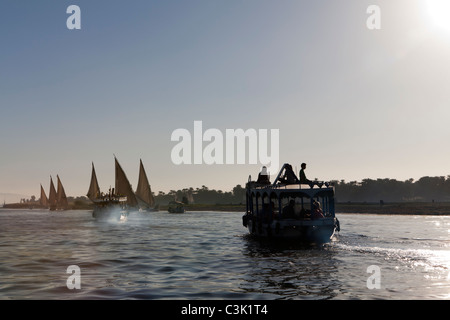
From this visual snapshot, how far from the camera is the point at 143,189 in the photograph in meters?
137

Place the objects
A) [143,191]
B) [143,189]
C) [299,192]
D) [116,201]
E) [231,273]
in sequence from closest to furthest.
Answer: [231,273], [299,192], [116,201], [143,189], [143,191]

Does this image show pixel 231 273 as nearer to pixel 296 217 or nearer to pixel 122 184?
pixel 296 217

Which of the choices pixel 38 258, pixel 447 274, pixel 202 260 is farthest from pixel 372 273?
pixel 38 258

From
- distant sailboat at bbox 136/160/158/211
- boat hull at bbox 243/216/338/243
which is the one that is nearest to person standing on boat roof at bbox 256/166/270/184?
boat hull at bbox 243/216/338/243

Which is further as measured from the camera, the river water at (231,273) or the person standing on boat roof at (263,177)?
the person standing on boat roof at (263,177)

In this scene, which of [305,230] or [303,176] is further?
[303,176]

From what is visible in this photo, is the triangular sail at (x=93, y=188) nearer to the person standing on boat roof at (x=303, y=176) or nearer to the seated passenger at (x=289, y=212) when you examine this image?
the seated passenger at (x=289, y=212)

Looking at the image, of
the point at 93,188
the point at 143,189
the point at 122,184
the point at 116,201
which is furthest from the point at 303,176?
the point at 143,189

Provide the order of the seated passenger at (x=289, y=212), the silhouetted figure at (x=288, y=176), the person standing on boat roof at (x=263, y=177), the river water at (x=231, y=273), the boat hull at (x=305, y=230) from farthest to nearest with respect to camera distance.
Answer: the person standing on boat roof at (x=263, y=177)
the silhouetted figure at (x=288, y=176)
the seated passenger at (x=289, y=212)
the boat hull at (x=305, y=230)
the river water at (x=231, y=273)

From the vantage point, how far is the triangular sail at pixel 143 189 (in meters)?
132

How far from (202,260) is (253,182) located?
2117cm

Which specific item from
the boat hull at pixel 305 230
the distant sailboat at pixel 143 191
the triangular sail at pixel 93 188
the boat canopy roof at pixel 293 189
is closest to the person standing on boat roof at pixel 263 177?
the boat canopy roof at pixel 293 189

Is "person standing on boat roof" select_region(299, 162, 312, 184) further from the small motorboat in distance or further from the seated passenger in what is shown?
the seated passenger
